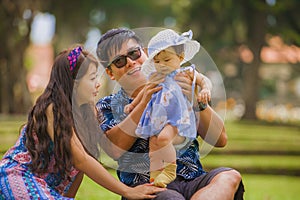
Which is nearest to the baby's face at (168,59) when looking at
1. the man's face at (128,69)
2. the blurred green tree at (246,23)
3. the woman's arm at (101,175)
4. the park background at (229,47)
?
the man's face at (128,69)

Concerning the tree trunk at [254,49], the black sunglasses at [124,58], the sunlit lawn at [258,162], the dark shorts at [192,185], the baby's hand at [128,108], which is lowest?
the tree trunk at [254,49]

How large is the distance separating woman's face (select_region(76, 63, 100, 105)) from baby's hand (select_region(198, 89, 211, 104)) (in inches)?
18.6

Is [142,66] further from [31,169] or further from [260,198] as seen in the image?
[260,198]

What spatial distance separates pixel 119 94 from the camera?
10.8ft

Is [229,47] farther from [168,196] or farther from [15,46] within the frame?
[168,196]

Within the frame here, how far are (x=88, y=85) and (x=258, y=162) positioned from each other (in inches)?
309

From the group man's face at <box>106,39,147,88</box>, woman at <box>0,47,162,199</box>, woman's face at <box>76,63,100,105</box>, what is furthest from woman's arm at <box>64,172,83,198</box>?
man's face at <box>106,39,147,88</box>

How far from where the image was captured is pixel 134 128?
309 centimetres

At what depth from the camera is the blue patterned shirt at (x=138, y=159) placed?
3146 mm

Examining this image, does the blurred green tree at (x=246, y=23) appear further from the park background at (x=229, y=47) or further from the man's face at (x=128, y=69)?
the man's face at (x=128, y=69)

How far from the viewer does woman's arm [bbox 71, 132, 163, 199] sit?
296 cm

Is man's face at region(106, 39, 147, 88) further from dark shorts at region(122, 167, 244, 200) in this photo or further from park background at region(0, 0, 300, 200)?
park background at region(0, 0, 300, 200)

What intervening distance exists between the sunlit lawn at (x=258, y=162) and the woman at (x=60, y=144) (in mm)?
3396

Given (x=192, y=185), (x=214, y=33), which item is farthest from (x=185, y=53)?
(x=214, y=33)
